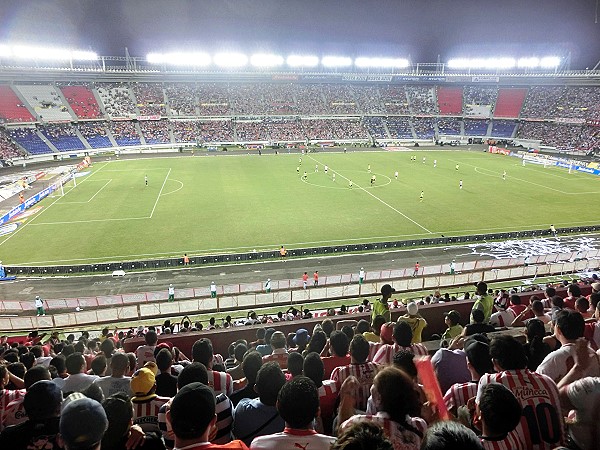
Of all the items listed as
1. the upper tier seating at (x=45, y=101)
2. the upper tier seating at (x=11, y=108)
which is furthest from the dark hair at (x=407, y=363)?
the upper tier seating at (x=45, y=101)

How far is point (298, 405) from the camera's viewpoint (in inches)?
149

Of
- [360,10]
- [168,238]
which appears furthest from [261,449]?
[360,10]

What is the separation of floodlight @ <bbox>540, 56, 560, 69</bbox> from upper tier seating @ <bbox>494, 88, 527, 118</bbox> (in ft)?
34.8

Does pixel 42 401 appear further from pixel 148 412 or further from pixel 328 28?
pixel 328 28

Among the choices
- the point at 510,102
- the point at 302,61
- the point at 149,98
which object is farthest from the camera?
the point at 302,61

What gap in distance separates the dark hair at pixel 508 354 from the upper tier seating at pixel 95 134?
7764 centimetres

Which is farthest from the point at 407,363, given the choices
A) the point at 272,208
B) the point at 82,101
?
the point at 82,101

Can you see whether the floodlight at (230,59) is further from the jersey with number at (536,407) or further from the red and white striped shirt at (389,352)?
the jersey with number at (536,407)

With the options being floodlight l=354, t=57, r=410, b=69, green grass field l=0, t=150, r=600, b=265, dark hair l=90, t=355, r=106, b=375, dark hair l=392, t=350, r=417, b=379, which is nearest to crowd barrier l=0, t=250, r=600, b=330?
green grass field l=0, t=150, r=600, b=265

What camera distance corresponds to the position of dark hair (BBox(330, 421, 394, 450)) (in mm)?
2604

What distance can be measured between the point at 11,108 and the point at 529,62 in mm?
110963

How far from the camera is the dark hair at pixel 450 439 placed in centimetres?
258

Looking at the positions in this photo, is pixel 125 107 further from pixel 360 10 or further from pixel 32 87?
pixel 360 10

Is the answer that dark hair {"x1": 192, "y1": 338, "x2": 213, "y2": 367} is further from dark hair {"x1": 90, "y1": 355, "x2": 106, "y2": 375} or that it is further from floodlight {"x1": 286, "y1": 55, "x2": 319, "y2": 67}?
floodlight {"x1": 286, "y1": 55, "x2": 319, "y2": 67}
